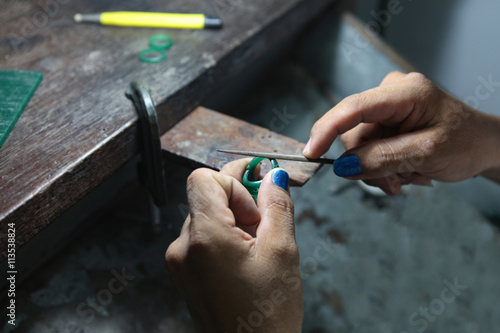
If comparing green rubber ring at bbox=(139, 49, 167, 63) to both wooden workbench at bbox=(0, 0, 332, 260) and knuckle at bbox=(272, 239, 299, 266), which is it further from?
knuckle at bbox=(272, 239, 299, 266)

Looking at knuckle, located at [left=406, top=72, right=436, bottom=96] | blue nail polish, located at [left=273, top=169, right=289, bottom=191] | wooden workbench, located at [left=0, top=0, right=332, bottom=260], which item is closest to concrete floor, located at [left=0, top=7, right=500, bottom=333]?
wooden workbench, located at [left=0, top=0, right=332, bottom=260]

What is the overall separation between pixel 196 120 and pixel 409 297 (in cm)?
67

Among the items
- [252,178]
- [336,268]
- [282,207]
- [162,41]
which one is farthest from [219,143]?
[336,268]

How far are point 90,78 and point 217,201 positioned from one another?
1.39 feet

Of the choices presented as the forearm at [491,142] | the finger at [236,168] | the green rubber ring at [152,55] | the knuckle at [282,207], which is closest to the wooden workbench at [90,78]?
the green rubber ring at [152,55]

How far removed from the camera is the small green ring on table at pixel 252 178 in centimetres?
64

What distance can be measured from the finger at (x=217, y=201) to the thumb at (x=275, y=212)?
0.09 feet

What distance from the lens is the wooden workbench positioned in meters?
0.61

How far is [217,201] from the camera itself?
539mm

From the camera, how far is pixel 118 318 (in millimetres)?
805

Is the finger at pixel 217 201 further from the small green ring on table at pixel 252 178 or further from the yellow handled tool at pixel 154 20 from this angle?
the yellow handled tool at pixel 154 20

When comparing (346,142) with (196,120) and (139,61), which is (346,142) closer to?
(196,120)

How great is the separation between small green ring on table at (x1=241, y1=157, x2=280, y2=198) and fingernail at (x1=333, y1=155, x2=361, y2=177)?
4.0 inches

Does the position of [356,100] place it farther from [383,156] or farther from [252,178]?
[252,178]
